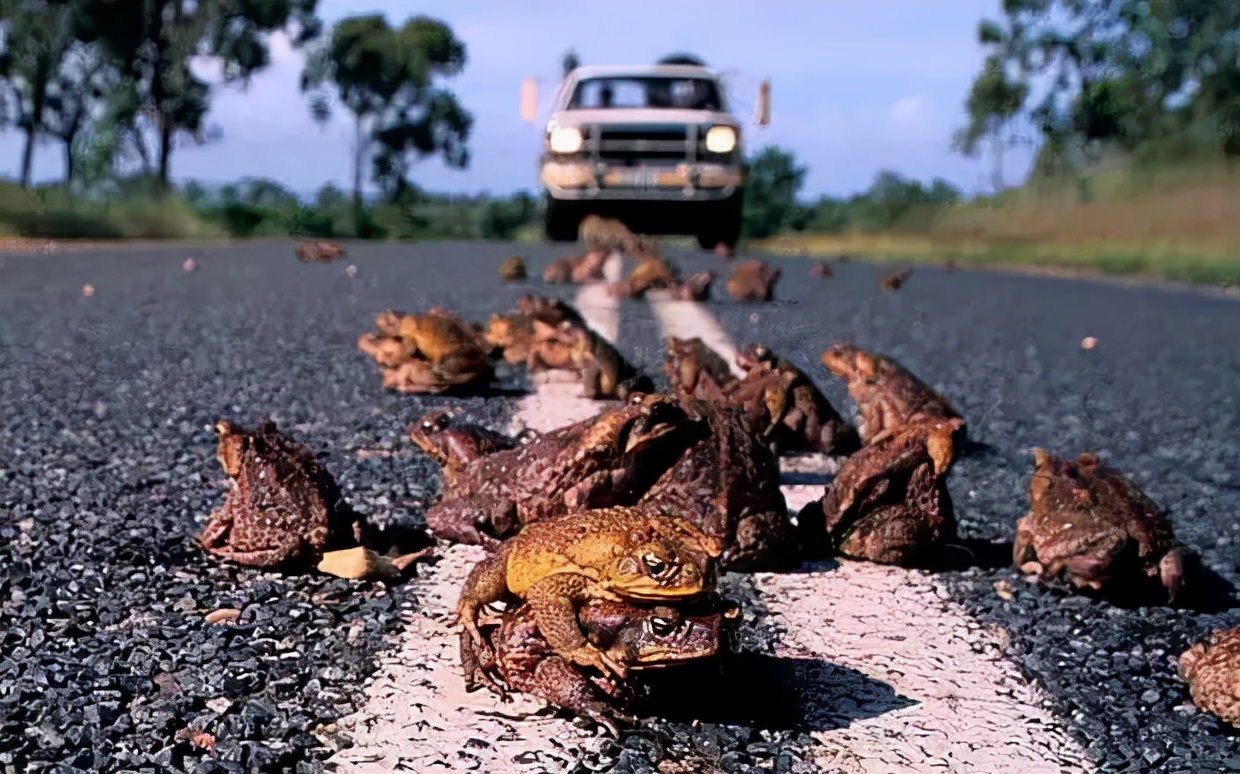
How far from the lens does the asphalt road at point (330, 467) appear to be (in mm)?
2266

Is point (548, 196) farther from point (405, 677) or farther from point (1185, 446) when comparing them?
point (405, 677)

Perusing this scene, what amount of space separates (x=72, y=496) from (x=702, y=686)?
7.26ft

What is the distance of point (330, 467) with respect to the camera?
163 inches

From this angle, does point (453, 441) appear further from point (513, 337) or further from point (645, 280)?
point (645, 280)

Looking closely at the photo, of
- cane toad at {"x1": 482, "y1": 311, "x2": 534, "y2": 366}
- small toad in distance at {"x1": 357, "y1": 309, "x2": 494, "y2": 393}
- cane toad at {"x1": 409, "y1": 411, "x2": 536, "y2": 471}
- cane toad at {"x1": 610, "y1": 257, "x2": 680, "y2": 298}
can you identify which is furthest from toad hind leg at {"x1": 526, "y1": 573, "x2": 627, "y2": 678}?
cane toad at {"x1": 610, "y1": 257, "x2": 680, "y2": 298}

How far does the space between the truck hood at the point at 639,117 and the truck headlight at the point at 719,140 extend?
11cm

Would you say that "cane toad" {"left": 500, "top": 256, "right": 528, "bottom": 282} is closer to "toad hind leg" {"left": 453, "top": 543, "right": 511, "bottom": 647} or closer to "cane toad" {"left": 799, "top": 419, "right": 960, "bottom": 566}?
"cane toad" {"left": 799, "top": 419, "right": 960, "bottom": 566}

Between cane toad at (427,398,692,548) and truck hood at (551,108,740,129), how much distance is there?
1470 centimetres

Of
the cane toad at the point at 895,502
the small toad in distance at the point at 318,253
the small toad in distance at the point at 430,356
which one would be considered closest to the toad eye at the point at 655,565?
the cane toad at the point at 895,502

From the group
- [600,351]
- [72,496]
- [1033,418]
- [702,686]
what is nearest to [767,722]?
[702,686]

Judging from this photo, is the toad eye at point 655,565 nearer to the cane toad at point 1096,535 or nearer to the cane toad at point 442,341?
the cane toad at point 1096,535

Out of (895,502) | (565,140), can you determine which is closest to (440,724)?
(895,502)

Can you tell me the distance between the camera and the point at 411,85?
52375mm

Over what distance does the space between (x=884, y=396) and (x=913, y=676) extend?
2389 millimetres
